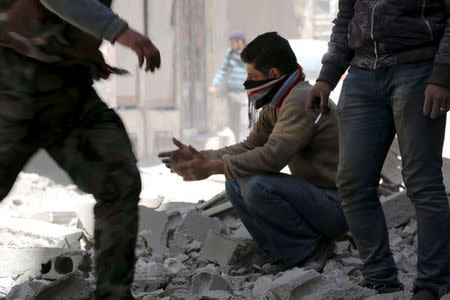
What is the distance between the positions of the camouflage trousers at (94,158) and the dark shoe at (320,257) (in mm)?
1793

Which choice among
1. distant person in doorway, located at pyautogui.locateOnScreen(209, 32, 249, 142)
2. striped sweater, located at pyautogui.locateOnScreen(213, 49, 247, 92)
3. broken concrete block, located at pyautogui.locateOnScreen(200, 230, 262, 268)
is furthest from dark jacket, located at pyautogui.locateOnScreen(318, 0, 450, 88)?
striped sweater, located at pyautogui.locateOnScreen(213, 49, 247, 92)

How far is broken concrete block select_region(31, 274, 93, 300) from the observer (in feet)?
12.3

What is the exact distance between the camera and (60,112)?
10.2 ft

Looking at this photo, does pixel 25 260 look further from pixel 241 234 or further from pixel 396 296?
pixel 396 296

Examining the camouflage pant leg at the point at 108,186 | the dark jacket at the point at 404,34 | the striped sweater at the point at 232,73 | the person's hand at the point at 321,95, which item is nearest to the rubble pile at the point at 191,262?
the camouflage pant leg at the point at 108,186

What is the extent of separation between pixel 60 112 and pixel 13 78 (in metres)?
0.20

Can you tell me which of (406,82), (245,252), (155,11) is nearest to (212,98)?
(155,11)

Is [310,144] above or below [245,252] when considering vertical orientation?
above

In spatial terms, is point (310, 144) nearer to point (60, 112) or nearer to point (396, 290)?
point (396, 290)

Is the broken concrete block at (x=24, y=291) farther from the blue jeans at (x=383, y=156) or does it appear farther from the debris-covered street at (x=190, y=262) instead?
the blue jeans at (x=383, y=156)

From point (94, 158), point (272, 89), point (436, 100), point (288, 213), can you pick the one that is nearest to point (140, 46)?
point (94, 158)

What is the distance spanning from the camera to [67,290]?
3.90 meters

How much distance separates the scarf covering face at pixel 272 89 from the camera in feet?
15.2

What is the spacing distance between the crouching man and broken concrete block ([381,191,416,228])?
35.8 inches
